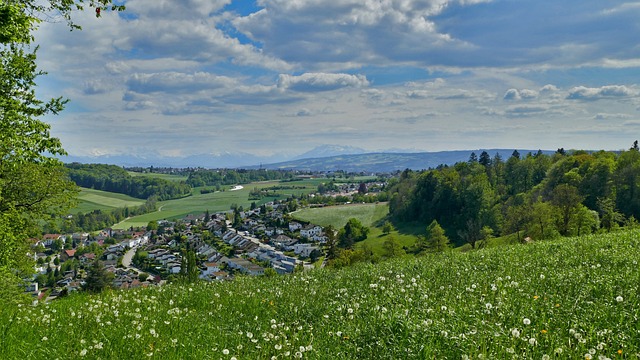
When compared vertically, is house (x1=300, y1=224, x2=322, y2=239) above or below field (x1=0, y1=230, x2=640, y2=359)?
below

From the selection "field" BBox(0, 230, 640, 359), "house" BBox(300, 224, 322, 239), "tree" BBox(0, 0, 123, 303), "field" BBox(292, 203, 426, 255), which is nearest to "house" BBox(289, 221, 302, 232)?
"field" BBox(292, 203, 426, 255)

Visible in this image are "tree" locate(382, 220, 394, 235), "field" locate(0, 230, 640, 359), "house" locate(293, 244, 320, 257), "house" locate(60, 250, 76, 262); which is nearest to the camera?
"field" locate(0, 230, 640, 359)

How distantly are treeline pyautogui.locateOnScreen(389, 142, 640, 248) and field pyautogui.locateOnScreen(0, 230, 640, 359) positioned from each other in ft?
146

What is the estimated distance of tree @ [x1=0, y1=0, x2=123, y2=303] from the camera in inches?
570

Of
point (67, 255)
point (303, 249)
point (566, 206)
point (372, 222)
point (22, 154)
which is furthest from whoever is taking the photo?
point (67, 255)

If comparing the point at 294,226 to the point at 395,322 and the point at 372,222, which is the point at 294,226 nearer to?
the point at 372,222

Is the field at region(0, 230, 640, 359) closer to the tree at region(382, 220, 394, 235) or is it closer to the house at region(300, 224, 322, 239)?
A: the tree at region(382, 220, 394, 235)

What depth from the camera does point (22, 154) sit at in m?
15.4

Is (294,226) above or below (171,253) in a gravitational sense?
above

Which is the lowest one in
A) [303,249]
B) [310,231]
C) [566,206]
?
[303,249]

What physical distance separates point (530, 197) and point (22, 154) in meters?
106

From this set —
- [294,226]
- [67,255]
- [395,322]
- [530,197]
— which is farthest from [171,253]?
[395,322]

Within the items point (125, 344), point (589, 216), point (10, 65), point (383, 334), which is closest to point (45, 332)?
point (125, 344)

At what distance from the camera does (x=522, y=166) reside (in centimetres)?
12794
